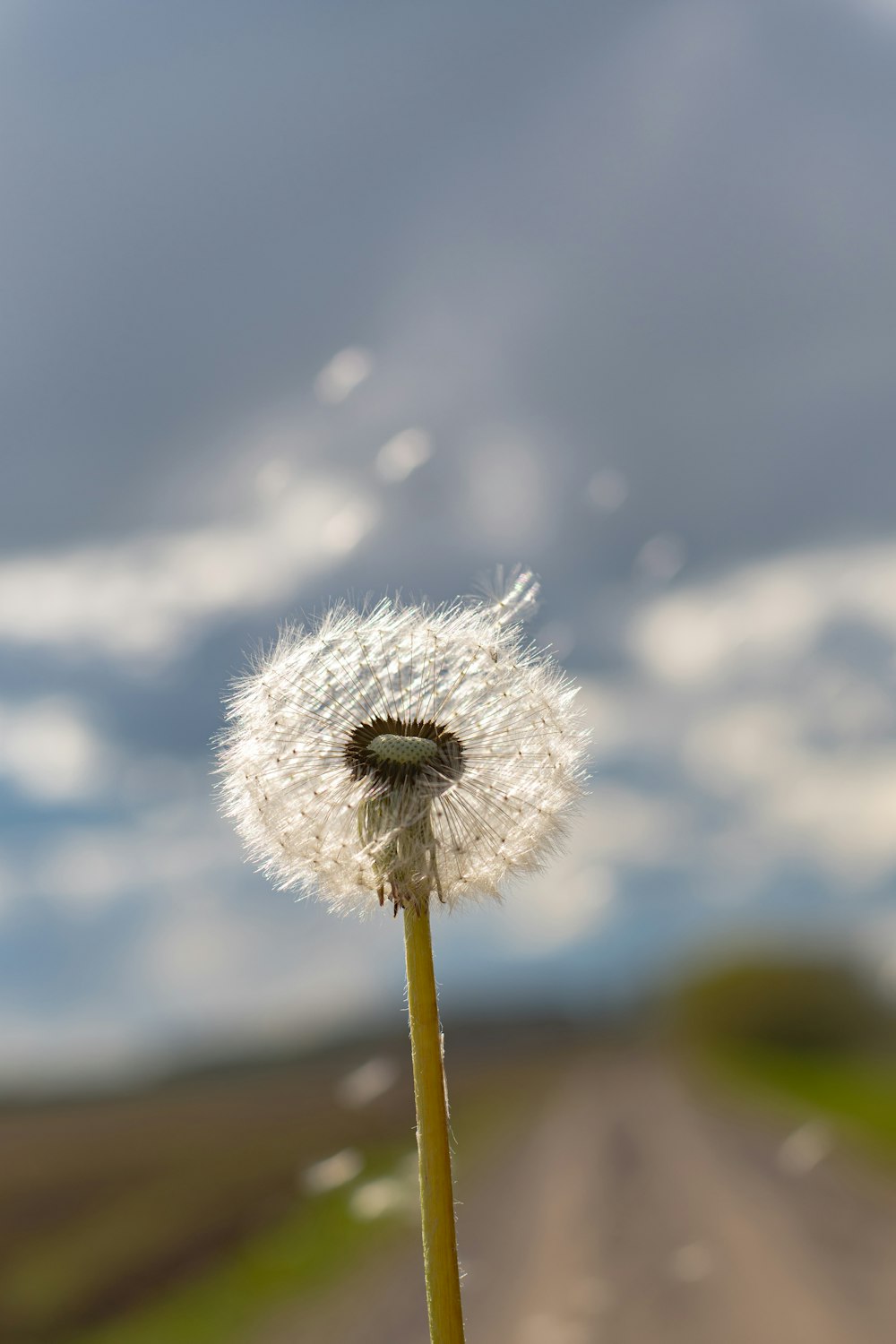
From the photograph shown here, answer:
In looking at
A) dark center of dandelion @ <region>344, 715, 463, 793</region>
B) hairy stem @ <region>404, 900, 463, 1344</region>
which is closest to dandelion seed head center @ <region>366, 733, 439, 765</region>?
dark center of dandelion @ <region>344, 715, 463, 793</region>

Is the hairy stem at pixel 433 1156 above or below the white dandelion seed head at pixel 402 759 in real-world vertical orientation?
below

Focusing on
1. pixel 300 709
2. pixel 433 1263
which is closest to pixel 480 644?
pixel 300 709

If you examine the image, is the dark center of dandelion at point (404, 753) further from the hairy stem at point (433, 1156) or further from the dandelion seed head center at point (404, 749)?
the hairy stem at point (433, 1156)

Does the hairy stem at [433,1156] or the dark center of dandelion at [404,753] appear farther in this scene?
the dark center of dandelion at [404,753]

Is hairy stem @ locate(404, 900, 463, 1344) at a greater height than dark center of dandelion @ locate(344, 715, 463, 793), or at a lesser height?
lesser

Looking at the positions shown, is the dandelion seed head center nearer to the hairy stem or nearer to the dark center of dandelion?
the dark center of dandelion

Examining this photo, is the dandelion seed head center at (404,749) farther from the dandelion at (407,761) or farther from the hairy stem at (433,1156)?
the hairy stem at (433,1156)

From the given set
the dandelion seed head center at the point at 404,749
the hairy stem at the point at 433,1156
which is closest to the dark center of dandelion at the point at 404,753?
the dandelion seed head center at the point at 404,749

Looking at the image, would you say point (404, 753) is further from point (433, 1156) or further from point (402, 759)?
point (433, 1156)
